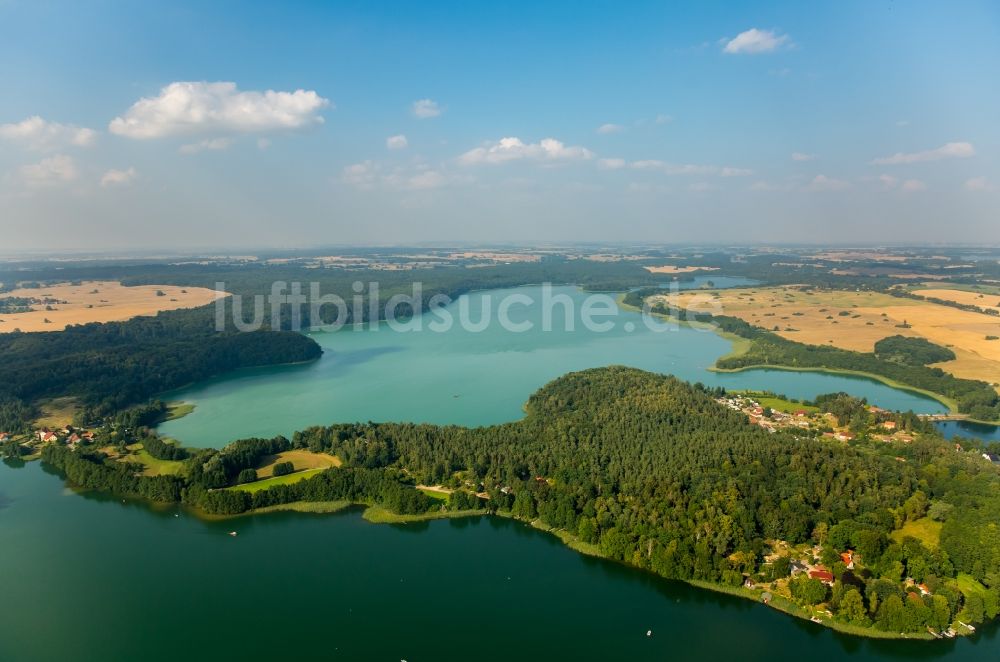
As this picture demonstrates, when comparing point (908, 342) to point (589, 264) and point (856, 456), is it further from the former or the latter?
point (589, 264)

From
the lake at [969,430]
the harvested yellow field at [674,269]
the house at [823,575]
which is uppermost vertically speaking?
the harvested yellow field at [674,269]

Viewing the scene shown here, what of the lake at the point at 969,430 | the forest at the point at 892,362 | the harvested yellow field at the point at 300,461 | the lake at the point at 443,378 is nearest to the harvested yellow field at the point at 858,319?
the forest at the point at 892,362

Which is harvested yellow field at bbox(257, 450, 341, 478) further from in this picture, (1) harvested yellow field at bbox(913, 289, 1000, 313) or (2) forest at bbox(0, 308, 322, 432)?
(1) harvested yellow field at bbox(913, 289, 1000, 313)

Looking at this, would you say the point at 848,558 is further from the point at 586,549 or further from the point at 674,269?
the point at 674,269

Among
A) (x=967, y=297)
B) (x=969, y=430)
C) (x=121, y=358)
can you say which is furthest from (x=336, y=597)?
(x=967, y=297)

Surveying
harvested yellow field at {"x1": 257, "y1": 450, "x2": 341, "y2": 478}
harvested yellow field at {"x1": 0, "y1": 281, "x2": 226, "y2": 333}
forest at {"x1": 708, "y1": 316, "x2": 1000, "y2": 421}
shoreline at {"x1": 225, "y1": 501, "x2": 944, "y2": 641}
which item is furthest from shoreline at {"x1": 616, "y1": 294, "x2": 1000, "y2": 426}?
harvested yellow field at {"x1": 0, "y1": 281, "x2": 226, "y2": 333}

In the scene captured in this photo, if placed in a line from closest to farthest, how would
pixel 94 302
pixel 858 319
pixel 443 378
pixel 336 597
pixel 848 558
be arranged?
pixel 336 597 < pixel 848 558 < pixel 443 378 < pixel 858 319 < pixel 94 302

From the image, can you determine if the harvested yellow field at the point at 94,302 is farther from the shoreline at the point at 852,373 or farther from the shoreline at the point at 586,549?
the shoreline at the point at 852,373
